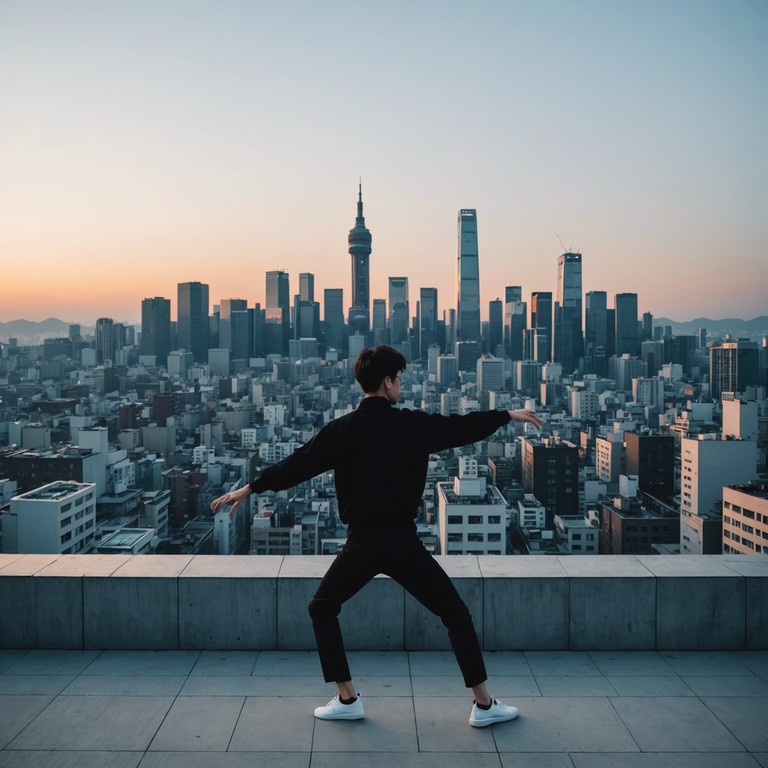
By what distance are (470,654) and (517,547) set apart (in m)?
30.2

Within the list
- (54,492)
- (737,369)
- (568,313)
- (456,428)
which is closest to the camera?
(456,428)

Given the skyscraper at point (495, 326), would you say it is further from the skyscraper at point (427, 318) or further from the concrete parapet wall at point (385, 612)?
the concrete parapet wall at point (385, 612)

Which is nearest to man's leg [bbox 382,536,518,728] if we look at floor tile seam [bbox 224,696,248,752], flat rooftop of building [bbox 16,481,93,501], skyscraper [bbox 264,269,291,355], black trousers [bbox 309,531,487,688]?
black trousers [bbox 309,531,487,688]

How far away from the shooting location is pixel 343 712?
8.60 ft

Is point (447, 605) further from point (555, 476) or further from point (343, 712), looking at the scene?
point (555, 476)

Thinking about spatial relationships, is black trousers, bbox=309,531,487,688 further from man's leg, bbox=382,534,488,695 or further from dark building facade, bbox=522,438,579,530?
dark building facade, bbox=522,438,579,530

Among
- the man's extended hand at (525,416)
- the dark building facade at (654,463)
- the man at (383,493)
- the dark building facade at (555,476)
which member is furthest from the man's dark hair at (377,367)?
the dark building facade at (654,463)

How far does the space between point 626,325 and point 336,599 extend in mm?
167483

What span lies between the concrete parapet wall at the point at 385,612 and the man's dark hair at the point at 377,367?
4.08ft

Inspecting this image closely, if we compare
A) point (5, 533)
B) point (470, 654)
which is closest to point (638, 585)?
point (470, 654)

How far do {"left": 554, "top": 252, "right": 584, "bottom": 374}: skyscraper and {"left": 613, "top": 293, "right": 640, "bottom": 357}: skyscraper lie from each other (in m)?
8.71

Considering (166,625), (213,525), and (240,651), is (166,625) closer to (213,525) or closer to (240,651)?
(240,651)

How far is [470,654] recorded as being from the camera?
252cm

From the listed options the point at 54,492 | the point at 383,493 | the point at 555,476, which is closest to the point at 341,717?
the point at 383,493
